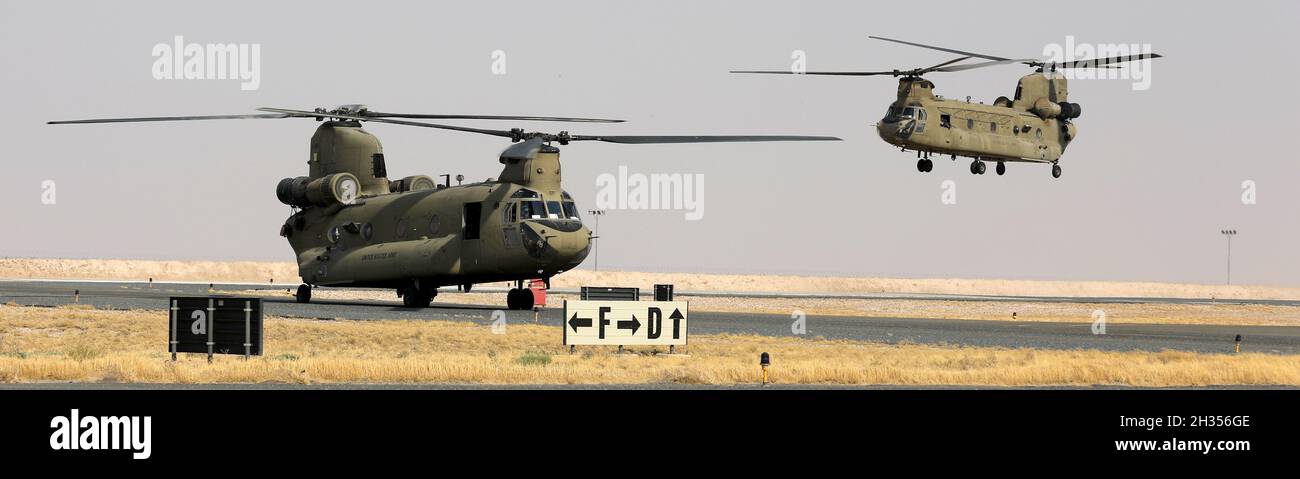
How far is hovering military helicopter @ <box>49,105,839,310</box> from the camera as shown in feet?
154

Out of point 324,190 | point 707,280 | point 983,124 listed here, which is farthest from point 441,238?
point 707,280

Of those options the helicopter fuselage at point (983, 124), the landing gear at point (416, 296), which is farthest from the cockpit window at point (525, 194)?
the helicopter fuselage at point (983, 124)

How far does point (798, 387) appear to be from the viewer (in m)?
26.8

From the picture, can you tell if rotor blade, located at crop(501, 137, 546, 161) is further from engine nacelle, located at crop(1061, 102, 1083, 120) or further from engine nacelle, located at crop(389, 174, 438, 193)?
engine nacelle, located at crop(1061, 102, 1083, 120)

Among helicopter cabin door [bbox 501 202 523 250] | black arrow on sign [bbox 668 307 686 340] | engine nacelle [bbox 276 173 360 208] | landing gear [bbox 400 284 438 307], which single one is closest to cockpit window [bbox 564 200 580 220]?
helicopter cabin door [bbox 501 202 523 250]

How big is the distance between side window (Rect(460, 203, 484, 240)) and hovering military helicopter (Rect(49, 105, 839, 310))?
3cm

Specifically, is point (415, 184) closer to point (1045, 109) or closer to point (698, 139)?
point (698, 139)

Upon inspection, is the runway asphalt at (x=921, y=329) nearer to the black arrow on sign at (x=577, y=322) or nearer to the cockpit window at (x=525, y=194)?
the cockpit window at (x=525, y=194)

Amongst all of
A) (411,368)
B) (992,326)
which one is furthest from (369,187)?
(411,368)

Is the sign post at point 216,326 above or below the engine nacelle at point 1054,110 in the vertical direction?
below

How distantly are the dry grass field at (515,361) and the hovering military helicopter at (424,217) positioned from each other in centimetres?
438

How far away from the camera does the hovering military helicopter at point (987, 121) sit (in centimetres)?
6162

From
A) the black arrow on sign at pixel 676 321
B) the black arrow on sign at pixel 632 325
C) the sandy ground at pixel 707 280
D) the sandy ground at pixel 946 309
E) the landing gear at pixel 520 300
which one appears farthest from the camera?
the sandy ground at pixel 707 280
